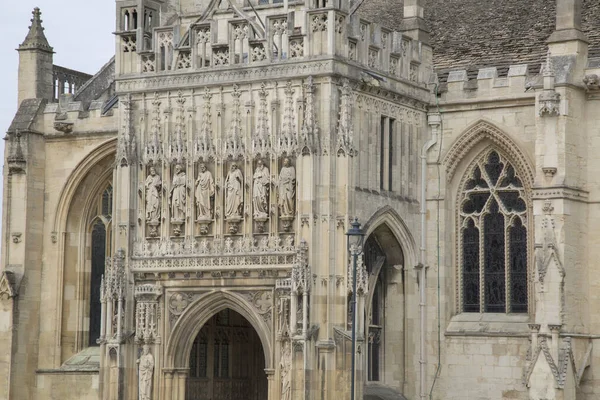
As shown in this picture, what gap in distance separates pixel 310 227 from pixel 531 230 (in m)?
5.68

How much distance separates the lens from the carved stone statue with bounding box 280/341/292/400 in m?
33.4

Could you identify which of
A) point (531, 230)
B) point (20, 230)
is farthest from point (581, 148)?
point (20, 230)

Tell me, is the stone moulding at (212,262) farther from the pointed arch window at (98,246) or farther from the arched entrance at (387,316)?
the pointed arch window at (98,246)

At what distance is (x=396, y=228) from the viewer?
3628 centimetres

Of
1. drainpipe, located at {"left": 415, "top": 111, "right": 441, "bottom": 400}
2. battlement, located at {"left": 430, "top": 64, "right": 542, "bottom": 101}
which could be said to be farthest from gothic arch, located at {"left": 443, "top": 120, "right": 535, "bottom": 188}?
battlement, located at {"left": 430, "top": 64, "right": 542, "bottom": 101}

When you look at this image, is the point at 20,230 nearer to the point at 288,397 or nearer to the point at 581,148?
the point at 288,397

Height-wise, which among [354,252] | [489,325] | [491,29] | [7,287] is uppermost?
[491,29]

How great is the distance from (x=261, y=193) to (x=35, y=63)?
10.5 m

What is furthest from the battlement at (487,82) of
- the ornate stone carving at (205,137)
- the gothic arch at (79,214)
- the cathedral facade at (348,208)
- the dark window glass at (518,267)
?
the gothic arch at (79,214)

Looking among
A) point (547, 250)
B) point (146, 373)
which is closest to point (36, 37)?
point (146, 373)

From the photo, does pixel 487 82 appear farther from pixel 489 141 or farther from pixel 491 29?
pixel 491 29

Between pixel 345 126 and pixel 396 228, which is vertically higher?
pixel 345 126

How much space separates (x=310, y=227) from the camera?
3353 centimetres

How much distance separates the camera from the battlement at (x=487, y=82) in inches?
1419
